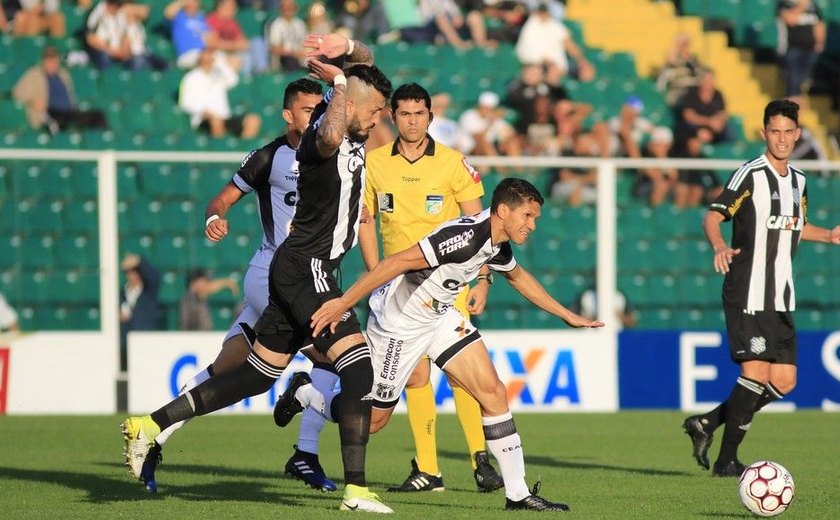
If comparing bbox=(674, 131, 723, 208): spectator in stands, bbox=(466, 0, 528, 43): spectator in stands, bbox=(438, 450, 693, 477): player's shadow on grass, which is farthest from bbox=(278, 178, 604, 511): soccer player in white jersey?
bbox=(466, 0, 528, 43): spectator in stands

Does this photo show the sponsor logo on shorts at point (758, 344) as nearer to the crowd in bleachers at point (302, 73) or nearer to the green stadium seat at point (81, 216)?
the crowd in bleachers at point (302, 73)

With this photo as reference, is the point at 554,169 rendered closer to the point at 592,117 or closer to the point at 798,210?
the point at 592,117

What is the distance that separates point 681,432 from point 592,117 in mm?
7204

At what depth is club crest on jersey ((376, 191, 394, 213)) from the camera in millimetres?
9109

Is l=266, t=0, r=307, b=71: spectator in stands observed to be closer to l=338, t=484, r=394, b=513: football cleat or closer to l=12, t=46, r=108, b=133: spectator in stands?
l=12, t=46, r=108, b=133: spectator in stands

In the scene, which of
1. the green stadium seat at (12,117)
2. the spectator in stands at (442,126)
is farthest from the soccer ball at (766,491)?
the green stadium seat at (12,117)

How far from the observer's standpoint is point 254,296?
834cm

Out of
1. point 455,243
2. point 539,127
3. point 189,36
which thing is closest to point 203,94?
point 189,36

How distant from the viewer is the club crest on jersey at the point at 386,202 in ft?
29.9

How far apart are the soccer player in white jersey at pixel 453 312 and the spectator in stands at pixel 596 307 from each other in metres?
6.73

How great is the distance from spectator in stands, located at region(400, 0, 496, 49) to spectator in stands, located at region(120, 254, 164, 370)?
6.56 meters

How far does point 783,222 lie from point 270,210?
339cm

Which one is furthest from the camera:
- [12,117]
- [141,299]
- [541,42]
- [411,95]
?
[541,42]

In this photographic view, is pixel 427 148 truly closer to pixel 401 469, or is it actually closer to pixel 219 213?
pixel 219 213
